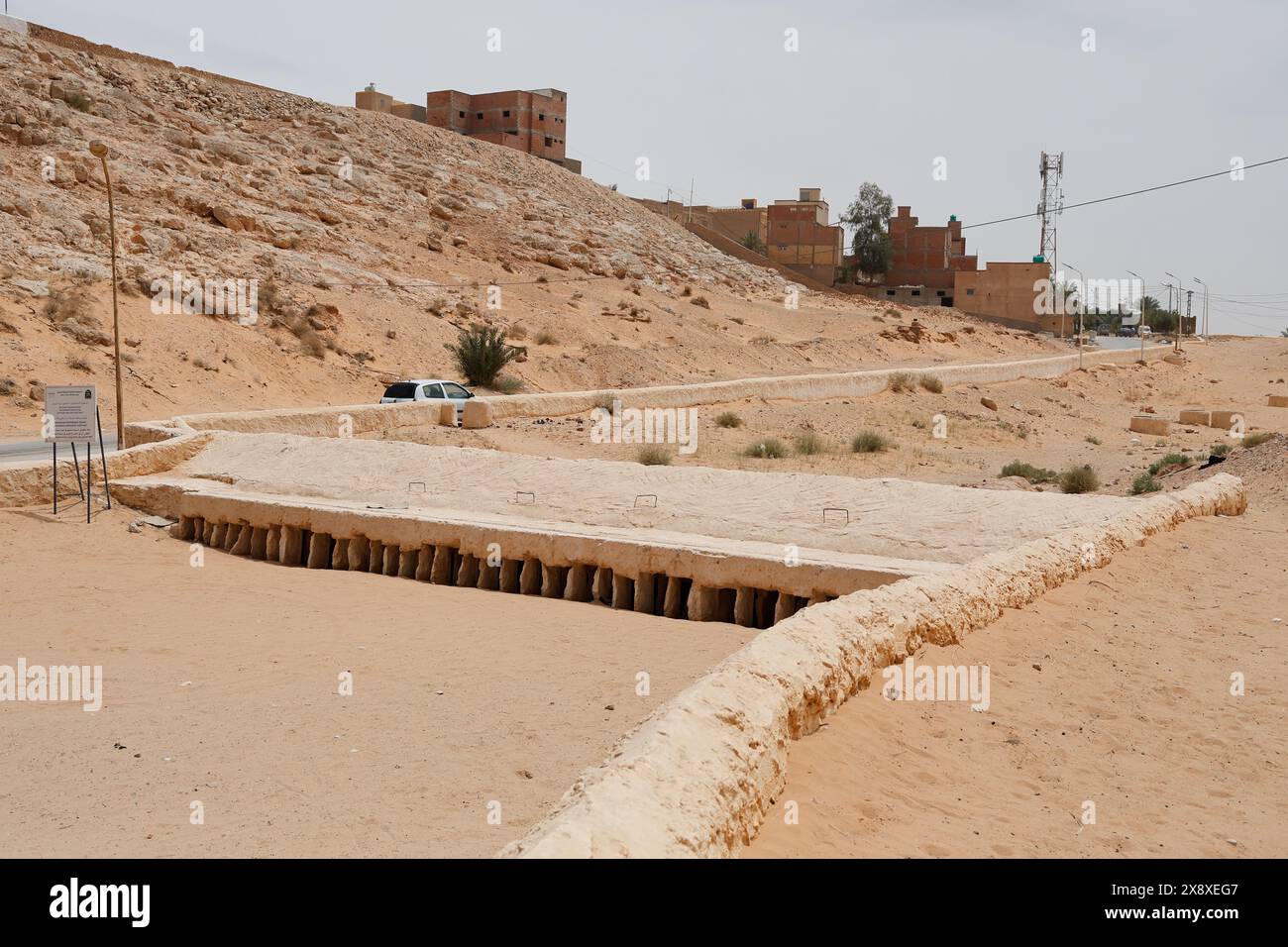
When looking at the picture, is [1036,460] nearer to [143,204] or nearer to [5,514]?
[5,514]

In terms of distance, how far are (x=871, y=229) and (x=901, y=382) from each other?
138 ft

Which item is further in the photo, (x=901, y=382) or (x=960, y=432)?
(x=901, y=382)

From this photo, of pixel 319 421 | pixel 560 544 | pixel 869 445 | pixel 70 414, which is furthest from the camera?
pixel 869 445

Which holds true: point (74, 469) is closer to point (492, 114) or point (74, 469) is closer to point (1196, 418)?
point (1196, 418)

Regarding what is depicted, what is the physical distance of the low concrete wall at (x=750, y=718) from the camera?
4539 millimetres

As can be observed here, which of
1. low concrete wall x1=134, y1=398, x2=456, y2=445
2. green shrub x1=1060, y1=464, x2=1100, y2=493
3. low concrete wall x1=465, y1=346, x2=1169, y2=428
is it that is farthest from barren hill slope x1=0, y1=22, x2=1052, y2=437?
green shrub x1=1060, y1=464, x2=1100, y2=493

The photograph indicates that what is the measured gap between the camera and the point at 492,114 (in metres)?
72.9

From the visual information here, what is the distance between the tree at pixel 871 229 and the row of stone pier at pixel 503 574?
62801 mm

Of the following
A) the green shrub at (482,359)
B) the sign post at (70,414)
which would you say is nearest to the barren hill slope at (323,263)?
the green shrub at (482,359)

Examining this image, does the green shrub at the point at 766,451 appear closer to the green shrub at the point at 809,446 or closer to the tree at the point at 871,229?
the green shrub at the point at 809,446

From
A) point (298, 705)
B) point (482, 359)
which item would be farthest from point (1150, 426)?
point (298, 705)

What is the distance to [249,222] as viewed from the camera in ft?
132
